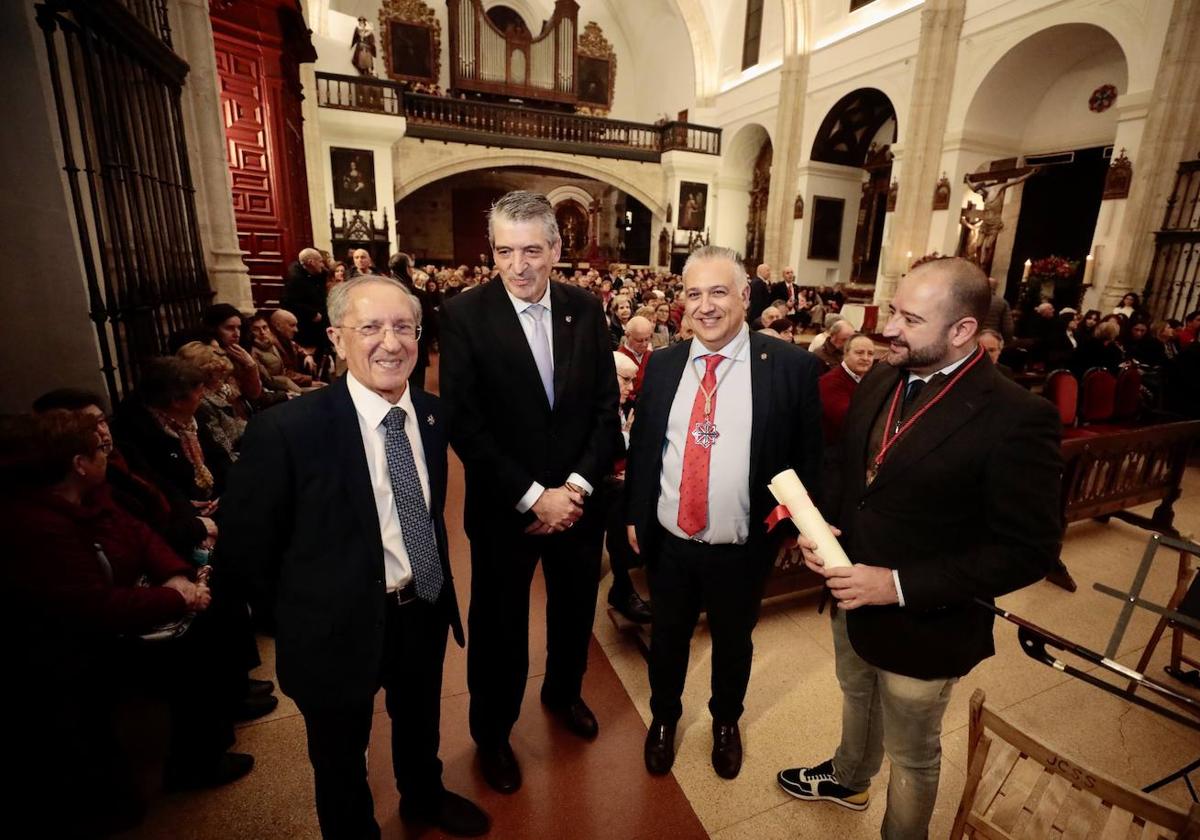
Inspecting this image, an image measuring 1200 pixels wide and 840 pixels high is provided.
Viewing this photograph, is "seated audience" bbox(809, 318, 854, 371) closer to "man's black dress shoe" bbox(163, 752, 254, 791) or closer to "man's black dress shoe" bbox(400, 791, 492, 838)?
"man's black dress shoe" bbox(400, 791, 492, 838)

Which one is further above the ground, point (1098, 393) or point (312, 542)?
point (312, 542)

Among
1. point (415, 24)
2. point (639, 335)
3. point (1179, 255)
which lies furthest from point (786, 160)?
point (639, 335)

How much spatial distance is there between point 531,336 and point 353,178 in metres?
13.0

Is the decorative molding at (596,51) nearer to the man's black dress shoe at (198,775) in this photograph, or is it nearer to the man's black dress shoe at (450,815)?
the man's black dress shoe at (198,775)

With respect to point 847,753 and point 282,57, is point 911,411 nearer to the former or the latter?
point 847,753

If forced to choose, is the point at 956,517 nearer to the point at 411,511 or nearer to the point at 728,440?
the point at 728,440

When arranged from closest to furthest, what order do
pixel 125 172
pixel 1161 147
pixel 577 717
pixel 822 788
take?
pixel 822 788
pixel 577 717
pixel 125 172
pixel 1161 147

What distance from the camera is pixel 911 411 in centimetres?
142

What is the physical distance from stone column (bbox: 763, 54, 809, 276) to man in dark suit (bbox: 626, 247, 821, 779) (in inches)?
537

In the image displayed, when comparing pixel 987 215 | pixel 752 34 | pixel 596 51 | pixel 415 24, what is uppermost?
pixel 596 51

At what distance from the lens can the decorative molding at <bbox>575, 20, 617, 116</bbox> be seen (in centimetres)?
1856

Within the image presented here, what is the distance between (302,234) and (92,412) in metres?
6.75

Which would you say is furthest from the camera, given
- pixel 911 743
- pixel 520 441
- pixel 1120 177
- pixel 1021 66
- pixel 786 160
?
pixel 786 160

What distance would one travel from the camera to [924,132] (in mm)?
10141
